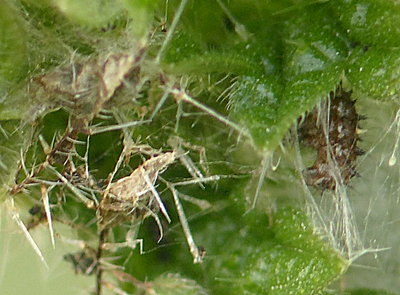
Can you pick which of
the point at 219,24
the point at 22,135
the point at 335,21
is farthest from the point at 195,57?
the point at 22,135

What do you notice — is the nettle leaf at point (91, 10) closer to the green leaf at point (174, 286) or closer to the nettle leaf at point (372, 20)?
the nettle leaf at point (372, 20)

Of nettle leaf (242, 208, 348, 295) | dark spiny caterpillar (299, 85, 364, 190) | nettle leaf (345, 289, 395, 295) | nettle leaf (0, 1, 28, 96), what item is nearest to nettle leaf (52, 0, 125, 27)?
nettle leaf (0, 1, 28, 96)

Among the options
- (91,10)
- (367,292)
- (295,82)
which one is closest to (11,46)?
(91,10)

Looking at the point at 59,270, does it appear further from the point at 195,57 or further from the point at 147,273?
the point at 195,57

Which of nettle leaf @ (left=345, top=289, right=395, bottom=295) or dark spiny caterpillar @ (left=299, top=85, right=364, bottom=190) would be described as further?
nettle leaf @ (left=345, top=289, right=395, bottom=295)

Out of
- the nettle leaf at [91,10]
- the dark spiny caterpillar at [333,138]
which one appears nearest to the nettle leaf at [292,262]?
the dark spiny caterpillar at [333,138]

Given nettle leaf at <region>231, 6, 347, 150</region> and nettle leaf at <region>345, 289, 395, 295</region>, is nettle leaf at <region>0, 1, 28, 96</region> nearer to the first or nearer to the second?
nettle leaf at <region>231, 6, 347, 150</region>
